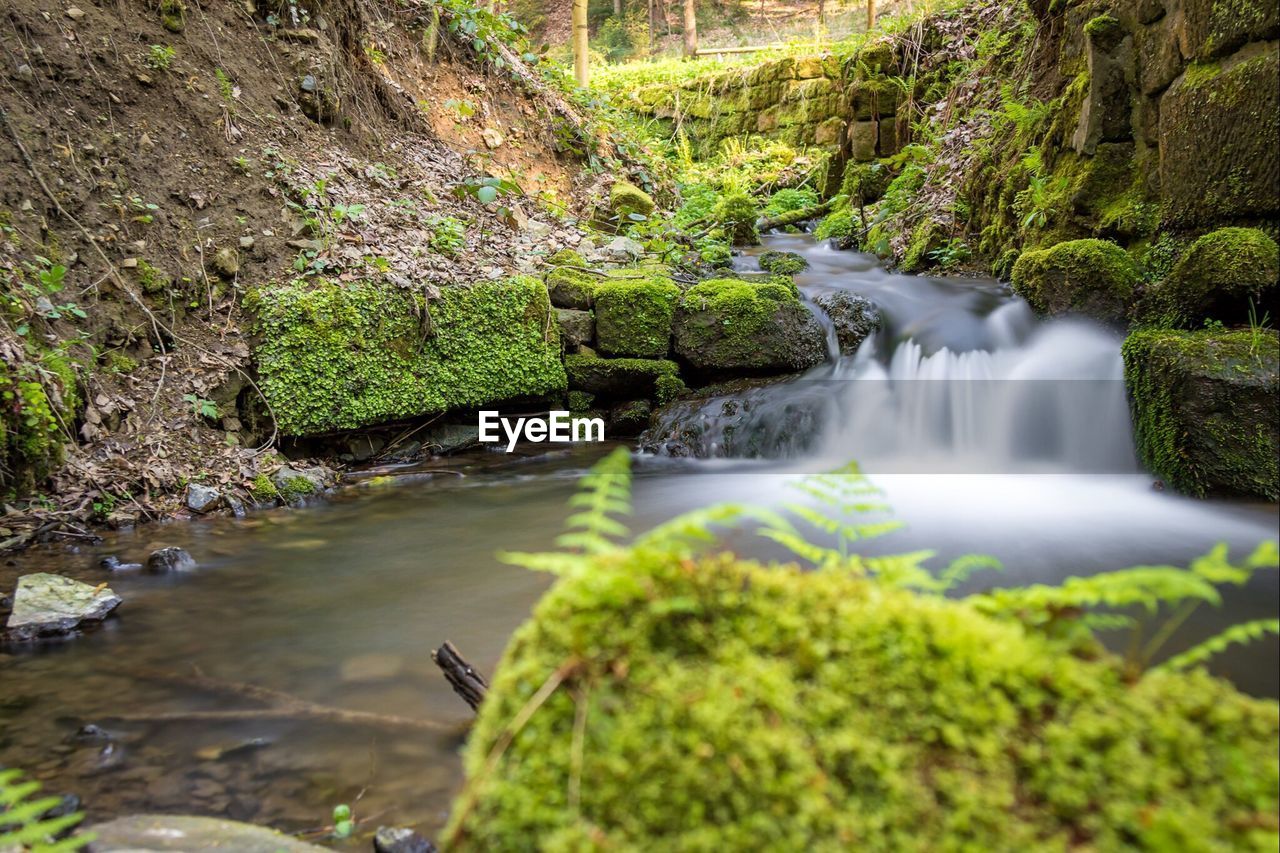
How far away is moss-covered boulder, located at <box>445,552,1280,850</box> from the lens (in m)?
1.02

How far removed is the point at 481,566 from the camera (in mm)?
4578

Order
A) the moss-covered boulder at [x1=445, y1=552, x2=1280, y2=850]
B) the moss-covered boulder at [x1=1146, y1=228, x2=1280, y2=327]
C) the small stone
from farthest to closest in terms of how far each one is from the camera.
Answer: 1. the small stone
2. the moss-covered boulder at [x1=1146, y1=228, x2=1280, y2=327]
3. the moss-covered boulder at [x1=445, y1=552, x2=1280, y2=850]

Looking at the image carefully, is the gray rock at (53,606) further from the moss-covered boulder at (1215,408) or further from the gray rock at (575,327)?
the moss-covered boulder at (1215,408)

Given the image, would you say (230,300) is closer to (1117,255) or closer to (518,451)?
(518,451)

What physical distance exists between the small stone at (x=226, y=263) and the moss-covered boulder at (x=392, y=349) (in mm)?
334

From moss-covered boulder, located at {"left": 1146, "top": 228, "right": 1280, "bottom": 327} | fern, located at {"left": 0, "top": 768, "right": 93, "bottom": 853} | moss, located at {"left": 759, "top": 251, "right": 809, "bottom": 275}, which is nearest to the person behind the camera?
fern, located at {"left": 0, "top": 768, "right": 93, "bottom": 853}

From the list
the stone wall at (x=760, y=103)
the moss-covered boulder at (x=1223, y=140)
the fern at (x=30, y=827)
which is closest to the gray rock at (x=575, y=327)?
the moss-covered boulder at (x=1223, y=140)

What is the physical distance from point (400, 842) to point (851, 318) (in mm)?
7074

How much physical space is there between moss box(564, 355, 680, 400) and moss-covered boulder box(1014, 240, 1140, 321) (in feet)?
12.1

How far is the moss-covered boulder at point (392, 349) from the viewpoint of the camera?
6.33 metres

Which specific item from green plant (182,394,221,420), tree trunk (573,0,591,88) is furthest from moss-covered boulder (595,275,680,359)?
tree trunk (573,0,591,88)

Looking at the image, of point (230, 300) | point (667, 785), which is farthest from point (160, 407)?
point (667, 785)

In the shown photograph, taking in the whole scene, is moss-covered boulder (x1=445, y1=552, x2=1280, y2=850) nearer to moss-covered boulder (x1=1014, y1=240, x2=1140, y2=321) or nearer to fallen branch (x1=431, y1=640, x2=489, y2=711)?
fallen branch (x1=431, y1=640, x2=489, y2=711)

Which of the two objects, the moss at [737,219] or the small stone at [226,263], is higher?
the moss at [737,219]
